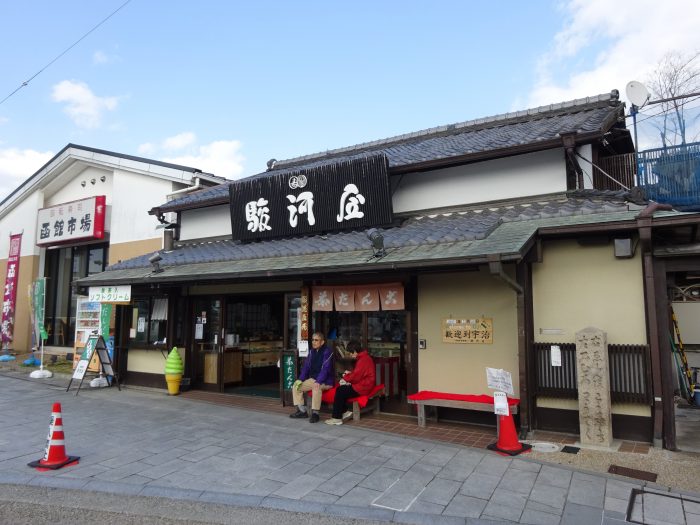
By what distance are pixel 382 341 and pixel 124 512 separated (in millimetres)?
5560

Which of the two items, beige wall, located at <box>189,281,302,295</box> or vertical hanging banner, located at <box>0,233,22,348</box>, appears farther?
vertical hanging banner, located at <box>0,233,22,348</box>

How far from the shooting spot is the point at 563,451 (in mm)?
6480

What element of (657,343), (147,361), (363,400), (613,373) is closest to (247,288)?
(147,361)

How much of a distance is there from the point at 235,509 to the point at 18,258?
2097cm

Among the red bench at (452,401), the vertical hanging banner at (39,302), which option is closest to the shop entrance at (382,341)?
the red bench at (452,401)

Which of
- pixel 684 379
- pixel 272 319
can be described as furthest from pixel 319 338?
pixel 684 379

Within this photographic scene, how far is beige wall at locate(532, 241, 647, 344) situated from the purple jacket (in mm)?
3752

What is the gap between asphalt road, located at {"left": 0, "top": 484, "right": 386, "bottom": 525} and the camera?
182 inches

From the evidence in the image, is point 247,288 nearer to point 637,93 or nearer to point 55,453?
point 55,453

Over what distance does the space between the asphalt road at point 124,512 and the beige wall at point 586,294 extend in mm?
4627

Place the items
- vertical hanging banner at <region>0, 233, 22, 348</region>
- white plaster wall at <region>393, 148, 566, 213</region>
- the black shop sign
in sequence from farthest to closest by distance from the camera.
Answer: vertical hanging banner at <region>0, 233, 22, 348</region> → the black shop sign → white plaster wall at <region>393, 148, 566, 213</region>

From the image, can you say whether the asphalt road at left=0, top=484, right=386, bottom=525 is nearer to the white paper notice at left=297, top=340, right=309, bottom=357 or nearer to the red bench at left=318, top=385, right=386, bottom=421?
the red bench at left=318, top=385, right=386, bottom=421

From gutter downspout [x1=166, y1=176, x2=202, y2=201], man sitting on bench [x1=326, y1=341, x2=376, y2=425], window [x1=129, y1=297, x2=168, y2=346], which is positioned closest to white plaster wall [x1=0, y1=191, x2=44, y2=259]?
gutter downspout [x1=166, y1=176, x2=202, y2=201]

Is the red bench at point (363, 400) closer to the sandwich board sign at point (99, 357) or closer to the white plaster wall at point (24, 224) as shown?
the sandwich board sign at point (99, 357)
